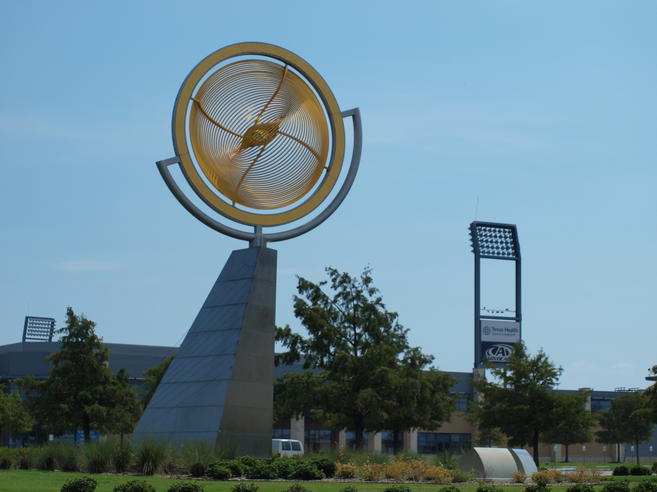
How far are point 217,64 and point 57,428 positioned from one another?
24.7 meters

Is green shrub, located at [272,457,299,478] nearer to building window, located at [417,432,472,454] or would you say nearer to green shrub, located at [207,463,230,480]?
green shrub, located at [207,463,230,480]

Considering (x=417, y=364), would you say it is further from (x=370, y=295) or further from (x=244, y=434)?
(x=244, y=434)

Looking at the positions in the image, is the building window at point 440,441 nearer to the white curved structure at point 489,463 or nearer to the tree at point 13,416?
the tree at point 13,416

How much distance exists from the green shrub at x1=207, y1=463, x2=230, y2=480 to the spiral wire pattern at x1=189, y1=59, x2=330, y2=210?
8.78 m

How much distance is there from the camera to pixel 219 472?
2325 cm

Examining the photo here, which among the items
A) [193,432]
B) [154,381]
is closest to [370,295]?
[154,381]

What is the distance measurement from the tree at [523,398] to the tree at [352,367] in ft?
10.9

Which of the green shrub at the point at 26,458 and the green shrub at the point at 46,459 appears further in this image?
the green shrub at the point at 26,458

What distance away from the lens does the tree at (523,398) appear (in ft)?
143

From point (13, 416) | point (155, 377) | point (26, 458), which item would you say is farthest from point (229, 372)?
point (13, 416)

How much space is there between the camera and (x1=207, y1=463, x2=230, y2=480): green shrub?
2327 centimetres

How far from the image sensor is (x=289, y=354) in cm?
4456

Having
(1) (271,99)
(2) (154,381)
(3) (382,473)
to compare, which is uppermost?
(1) (271,99)

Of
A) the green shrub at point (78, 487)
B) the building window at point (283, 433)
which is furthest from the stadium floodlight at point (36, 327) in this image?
the green shrub at point (78, 487)
